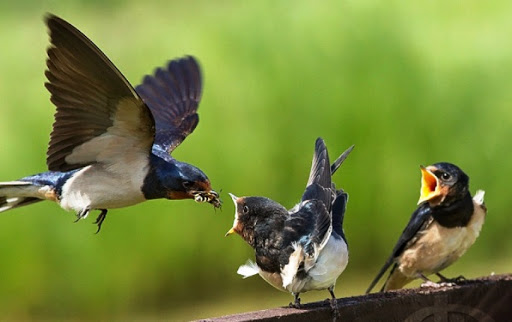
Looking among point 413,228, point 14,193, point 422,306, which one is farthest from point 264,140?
point 422,306

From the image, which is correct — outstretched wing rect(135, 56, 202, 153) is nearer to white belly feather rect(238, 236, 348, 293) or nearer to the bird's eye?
the bird's eye

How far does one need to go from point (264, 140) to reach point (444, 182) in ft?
5.68

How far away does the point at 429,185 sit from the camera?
13.8 feet

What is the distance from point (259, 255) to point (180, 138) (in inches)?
39.4

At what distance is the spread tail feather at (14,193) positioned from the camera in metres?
3.91

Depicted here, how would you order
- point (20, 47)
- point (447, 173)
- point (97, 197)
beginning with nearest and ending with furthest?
point (97, 197) < point (447, 173) < point (20, 47)

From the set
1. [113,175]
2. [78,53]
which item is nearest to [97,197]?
[113,175]

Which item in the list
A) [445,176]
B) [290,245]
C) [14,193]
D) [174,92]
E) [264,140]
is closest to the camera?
[290,245]

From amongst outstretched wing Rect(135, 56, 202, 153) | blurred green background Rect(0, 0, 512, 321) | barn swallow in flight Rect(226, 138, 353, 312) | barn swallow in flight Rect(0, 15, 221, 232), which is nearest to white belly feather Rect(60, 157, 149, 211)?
barn swallow in flight Rect(0, 15, 221, 232)

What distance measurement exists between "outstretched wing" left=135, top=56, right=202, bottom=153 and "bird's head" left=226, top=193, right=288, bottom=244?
1.04 meters

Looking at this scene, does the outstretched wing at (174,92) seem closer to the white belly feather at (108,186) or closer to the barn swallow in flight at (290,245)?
the white belly feather at (108,186)

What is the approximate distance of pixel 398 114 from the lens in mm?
5926

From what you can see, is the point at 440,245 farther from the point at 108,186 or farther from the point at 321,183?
the point at 108,186

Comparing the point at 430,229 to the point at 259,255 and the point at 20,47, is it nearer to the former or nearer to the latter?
the point at 259,255
